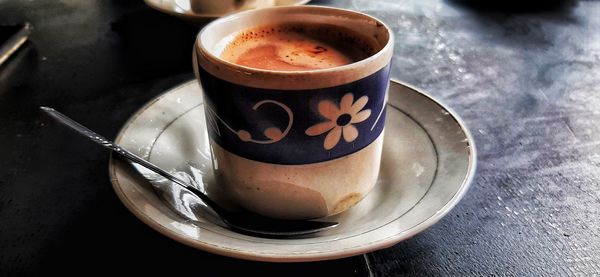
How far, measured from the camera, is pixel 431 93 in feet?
2.53

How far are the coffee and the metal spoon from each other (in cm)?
15

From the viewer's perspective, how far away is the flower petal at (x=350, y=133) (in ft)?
1.51

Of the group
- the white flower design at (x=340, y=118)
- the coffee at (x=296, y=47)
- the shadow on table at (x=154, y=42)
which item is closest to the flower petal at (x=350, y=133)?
the white flower design at (x=340, y=118)

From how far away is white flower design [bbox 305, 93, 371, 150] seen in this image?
44cm

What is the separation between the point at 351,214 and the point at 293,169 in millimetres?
95

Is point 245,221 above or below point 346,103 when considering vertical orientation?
below

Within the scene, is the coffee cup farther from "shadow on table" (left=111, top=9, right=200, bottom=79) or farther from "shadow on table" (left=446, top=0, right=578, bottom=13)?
"shadow on table" (left=446, top=0, right=578, bottom=13)

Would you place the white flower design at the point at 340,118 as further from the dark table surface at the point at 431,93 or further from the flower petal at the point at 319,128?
the dark table surface at the point at 431,93

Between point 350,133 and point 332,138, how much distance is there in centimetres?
2

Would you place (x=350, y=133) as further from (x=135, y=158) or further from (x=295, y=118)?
(x=135, y=158)

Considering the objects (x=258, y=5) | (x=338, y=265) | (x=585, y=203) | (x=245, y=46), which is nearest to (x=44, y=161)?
(x=245, y=46)

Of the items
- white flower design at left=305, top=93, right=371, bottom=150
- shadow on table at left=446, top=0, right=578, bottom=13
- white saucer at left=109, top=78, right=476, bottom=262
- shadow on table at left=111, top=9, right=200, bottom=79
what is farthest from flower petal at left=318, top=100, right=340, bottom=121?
shadow on table at left=446, top=0, right=578, bottom=13

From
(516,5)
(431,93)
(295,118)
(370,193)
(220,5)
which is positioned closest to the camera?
(295,118)

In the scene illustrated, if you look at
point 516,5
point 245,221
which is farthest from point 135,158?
point 516,5
